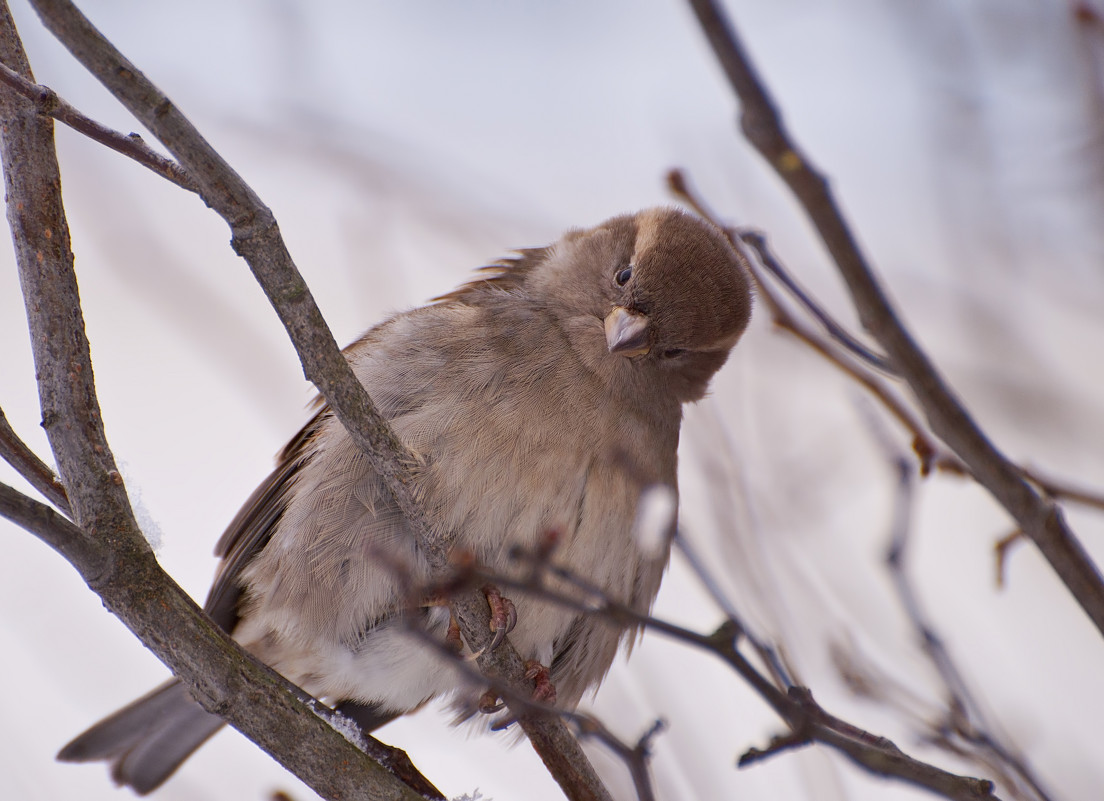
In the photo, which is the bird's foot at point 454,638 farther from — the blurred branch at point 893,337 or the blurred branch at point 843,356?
the blurred branch at point 893,337

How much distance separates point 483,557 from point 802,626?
106cm

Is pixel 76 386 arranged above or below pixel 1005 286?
below

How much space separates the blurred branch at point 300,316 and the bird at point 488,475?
0.98ft

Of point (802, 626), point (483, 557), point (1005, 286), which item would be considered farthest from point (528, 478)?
point (1005, 286)

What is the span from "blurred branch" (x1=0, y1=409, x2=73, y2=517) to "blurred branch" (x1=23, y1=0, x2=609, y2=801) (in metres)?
0.60

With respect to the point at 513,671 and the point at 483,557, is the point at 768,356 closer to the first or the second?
the point at 483,557

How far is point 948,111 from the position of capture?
3213 mm

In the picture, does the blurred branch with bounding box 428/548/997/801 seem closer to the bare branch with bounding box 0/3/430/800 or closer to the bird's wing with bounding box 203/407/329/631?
the bare branch with bounding box 0/3/430/800

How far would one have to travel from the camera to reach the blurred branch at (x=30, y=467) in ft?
6.50

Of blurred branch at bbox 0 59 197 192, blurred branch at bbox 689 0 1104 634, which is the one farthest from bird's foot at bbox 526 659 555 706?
blurred branch at bbox 0 59 197 192

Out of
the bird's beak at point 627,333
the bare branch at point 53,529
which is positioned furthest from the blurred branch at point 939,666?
the bare branch at point 53,529

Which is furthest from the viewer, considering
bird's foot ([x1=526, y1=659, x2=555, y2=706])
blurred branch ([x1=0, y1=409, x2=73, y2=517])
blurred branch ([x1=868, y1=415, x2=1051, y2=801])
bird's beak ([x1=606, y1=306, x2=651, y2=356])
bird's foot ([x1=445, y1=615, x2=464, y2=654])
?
bird's beak ([x1=606, y1=306, x2=651, y2=356])

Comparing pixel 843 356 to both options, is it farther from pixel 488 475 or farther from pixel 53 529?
pixel 53 529

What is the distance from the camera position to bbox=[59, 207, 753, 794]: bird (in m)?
2.70
